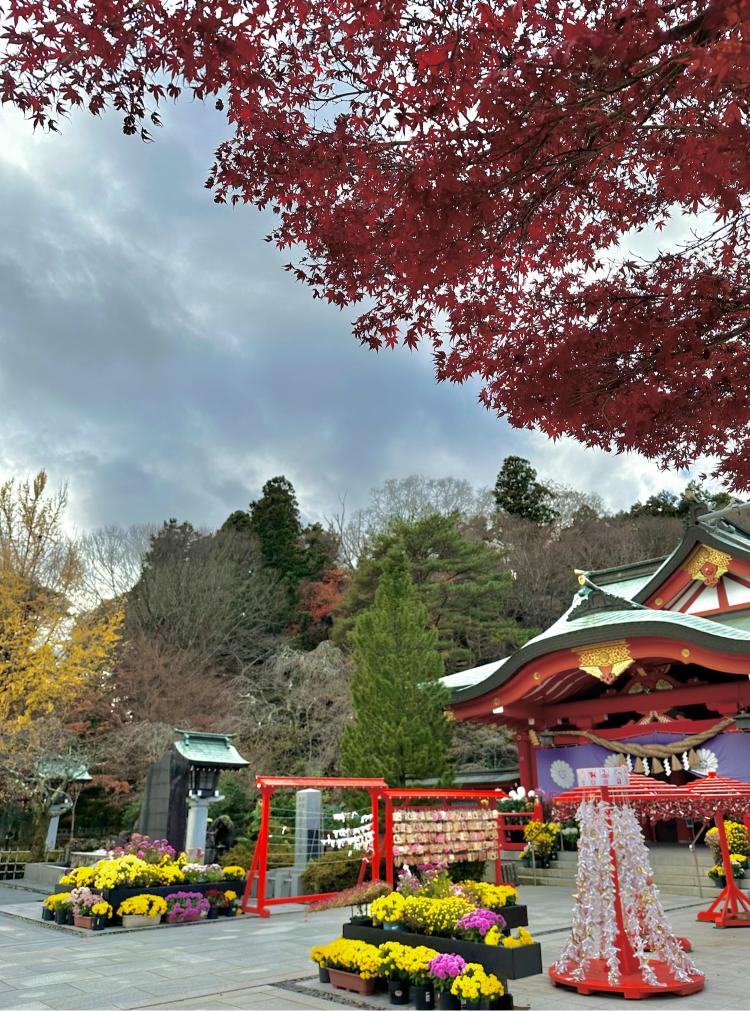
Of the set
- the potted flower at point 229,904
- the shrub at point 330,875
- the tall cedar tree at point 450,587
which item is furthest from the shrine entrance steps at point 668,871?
the tall cedar tree at point 450,587

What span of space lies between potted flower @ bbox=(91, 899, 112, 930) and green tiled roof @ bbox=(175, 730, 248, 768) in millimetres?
3918

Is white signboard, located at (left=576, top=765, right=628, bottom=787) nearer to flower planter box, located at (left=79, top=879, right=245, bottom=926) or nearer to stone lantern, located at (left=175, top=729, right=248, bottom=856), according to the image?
flower planter box, located at (left=79, top=879, right=245, bottom=926)

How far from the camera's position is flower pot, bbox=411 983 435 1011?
579cm

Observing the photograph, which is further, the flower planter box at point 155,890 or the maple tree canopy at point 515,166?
the flower planter box at point 155,890

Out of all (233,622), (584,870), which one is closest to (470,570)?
(233,622)

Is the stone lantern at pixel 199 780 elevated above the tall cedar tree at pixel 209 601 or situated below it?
below

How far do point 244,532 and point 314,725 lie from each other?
15.8 metres

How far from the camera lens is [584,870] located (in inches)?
265

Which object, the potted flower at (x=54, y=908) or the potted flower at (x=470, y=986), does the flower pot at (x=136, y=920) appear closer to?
the potted flower at (x=54, y=908)

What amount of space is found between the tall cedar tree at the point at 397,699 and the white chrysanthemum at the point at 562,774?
260cm

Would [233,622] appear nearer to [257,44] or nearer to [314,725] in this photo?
[314,725]

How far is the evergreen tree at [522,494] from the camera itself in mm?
43750

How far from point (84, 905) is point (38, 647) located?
8028mm

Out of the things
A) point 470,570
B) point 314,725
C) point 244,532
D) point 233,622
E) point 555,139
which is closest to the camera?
point 555,139
